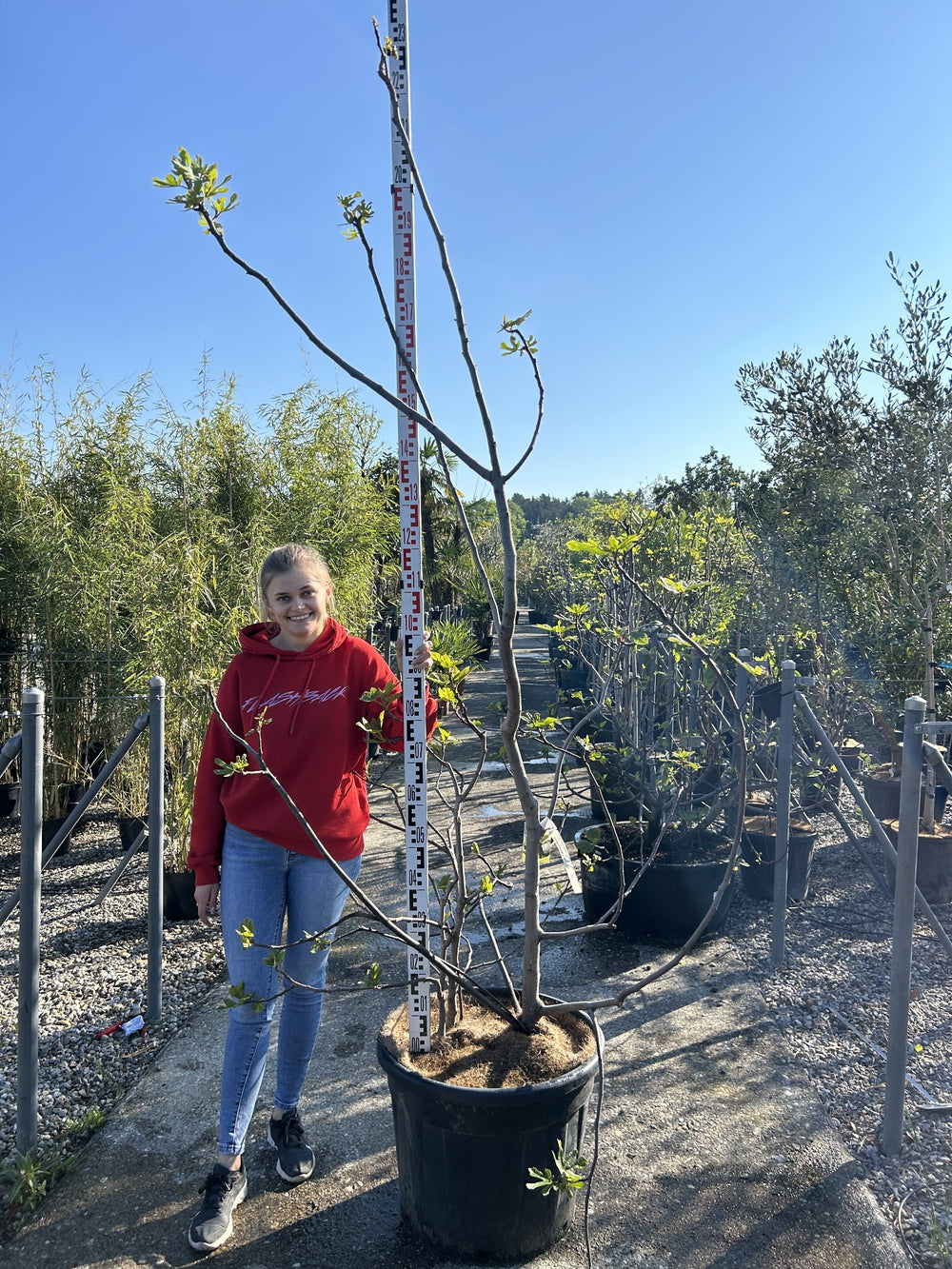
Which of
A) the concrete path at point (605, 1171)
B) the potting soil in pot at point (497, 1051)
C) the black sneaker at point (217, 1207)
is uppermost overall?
the potting soil in pot at point (497, 1051)

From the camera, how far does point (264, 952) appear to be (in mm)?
2014

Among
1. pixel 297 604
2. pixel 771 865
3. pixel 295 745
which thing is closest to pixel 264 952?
pixel 295 745

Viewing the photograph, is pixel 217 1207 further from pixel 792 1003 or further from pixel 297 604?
pixel 792 1003

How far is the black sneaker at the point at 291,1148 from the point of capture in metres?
2.08

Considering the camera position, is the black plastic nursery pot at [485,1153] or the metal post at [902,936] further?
the metal post at [902,936]

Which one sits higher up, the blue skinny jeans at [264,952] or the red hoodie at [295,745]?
the red hoodie at [295,745]

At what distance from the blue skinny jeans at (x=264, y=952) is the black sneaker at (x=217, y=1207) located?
63 millimetres

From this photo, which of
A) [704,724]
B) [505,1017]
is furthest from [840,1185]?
[704,724]

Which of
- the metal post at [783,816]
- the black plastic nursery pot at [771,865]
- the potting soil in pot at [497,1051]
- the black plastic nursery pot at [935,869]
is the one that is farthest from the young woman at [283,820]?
the black plastic nursery pot at [935,869]

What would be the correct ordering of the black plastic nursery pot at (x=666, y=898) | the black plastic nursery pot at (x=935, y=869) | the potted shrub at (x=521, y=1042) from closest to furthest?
the potted shrub at (x=521, y=1042) → the black plastic nursery pot at (x=666, y=898) → the black plastic nursery pot at (x=935, y=869)

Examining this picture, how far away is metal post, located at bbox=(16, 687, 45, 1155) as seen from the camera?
2.12 metres

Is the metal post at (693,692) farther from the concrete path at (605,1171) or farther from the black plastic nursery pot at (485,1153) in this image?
the black plastic nursery pot at (485,1153)

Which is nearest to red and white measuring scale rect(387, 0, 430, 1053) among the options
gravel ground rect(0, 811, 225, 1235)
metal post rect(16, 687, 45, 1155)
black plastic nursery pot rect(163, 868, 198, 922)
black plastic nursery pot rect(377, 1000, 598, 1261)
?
black plastic nursery pot rect(377, 1000, 598, 1261)

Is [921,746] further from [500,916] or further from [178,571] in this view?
[178,571]
